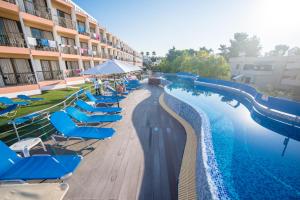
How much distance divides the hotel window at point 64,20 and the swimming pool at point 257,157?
20.7m

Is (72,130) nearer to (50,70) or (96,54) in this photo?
(50,70)

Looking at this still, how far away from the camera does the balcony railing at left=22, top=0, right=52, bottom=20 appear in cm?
1360

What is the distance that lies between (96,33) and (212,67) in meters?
22.8

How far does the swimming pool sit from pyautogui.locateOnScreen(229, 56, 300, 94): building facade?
84.1 ft

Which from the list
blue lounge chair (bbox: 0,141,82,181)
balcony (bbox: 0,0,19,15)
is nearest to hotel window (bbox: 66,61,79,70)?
balcony (bbox: 0,0,19,15)

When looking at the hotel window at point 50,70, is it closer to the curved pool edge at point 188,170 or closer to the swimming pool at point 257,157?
the curved pool edge at point 188,170

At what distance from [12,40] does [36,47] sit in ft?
7.81

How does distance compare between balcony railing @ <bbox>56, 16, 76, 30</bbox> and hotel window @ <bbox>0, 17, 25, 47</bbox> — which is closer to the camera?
hotel window @ <bbox>0, 17, 25, 47</bbox>

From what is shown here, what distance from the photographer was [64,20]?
18156mm

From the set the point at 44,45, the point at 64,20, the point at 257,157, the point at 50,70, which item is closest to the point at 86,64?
the point at 64,20

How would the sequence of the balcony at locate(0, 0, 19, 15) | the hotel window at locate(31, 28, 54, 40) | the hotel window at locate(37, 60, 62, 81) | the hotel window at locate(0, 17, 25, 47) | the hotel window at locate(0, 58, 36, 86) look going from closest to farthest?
the balcony at locate(0, 0, 19, 15), the hotel window at locate(0, 17, 25, 47), the hotel window at locate(0, 58, 36, 86), the hotel window at locate(31, 28, 54, 40), the hotel window at locate(37, 60, 62, 81)

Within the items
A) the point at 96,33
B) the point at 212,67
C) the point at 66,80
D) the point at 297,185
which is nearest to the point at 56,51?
the point at 66,80

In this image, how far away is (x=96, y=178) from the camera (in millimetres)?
3400

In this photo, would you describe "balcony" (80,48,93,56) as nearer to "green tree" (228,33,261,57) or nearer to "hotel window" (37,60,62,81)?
"hotel window" (37,60,62,81)
